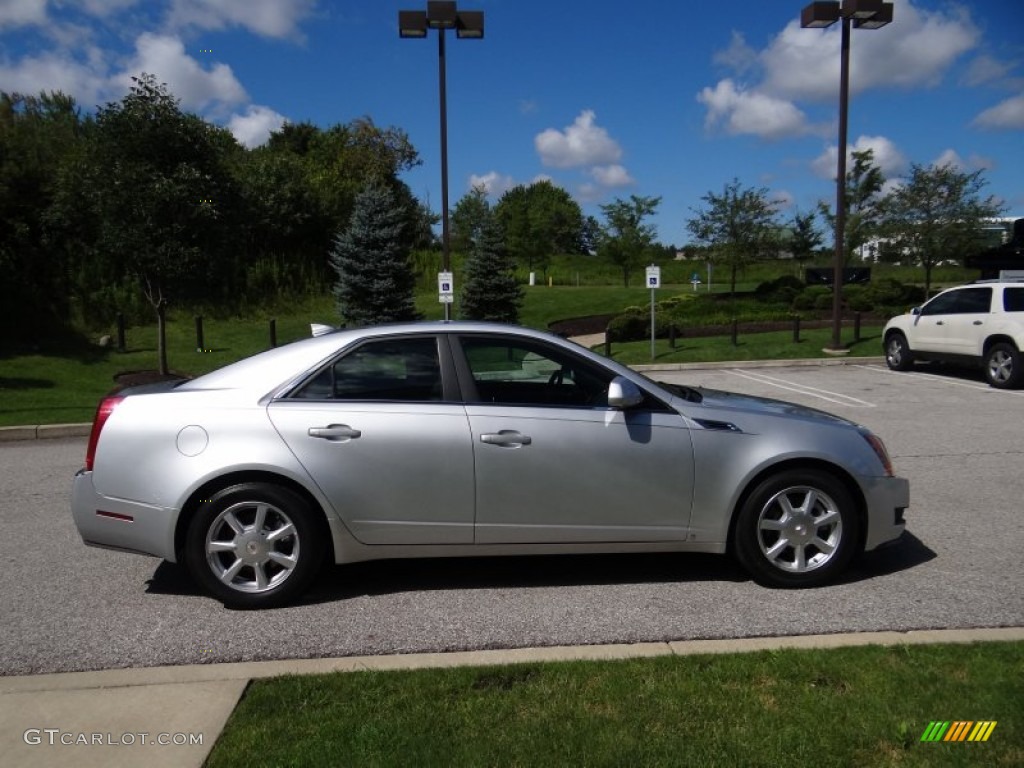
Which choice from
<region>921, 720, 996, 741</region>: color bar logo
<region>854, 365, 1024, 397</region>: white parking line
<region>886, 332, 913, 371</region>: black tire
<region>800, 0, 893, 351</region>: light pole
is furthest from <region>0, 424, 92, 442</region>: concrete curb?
<region>800, 0, 893, 351</region>: light pole

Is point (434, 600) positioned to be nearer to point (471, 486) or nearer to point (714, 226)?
point (471, 486)

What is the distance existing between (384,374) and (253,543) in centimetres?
→ 116

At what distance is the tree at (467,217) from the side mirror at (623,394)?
46504 millimetres

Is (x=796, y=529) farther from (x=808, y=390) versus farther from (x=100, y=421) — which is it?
(x=808, y=390)

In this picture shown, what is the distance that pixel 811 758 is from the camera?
2.79 m

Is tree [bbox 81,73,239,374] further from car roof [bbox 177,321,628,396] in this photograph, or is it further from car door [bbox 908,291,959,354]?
car door [bbox 908,291,959,354]

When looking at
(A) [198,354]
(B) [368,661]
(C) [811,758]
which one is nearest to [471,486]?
(B) [368,661]

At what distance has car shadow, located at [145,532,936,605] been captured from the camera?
4758mm

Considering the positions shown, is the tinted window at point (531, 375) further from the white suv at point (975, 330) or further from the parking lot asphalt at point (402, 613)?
the white suv at point (975, 330)

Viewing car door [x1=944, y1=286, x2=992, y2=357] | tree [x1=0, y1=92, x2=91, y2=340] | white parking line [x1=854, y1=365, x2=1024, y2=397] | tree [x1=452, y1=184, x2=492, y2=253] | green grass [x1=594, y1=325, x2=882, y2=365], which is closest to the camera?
white parking line [x1=854, y1=365, x2=1024, y2=397]

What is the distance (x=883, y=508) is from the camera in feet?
15.2

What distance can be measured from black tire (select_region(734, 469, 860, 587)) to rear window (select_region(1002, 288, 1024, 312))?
11435 mm

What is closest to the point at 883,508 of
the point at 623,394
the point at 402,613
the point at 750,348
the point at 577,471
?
the point at 623,394

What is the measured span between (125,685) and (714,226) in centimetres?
3150
